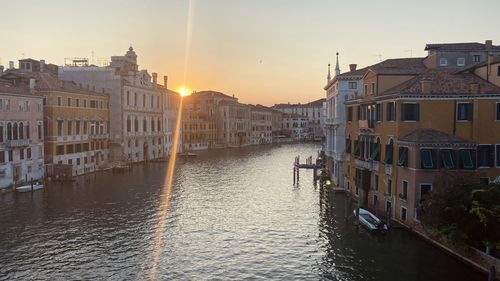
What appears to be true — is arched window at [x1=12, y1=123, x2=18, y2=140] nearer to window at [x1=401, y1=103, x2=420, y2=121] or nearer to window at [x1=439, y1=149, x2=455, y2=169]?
window at [x1=401, y1=103, x2=420, y2=121]

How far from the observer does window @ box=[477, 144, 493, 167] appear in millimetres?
24844

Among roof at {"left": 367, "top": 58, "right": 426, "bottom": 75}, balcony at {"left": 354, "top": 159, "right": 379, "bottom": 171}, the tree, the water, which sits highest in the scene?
roof at {"left": 367, "top": 58, "right": 426, "bottom": 75}

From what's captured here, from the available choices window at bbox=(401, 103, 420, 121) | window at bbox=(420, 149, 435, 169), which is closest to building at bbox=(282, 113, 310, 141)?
window at bbox=(401, 103, 420, 121)

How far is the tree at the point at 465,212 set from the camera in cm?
1789

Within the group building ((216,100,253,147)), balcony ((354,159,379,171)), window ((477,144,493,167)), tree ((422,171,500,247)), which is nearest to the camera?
tree ((422,171,500,247))

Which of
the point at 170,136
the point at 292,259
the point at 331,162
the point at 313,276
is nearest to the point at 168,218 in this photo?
the point at 292,259

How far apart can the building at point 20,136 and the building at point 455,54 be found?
34152mm

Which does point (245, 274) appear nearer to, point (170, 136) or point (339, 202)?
point (339, 202)

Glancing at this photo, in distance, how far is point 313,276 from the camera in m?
18.9

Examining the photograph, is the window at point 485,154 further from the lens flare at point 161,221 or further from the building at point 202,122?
the building at point 202,122

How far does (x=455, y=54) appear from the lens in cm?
3819

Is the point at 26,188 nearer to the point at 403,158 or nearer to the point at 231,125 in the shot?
the point at 403,158

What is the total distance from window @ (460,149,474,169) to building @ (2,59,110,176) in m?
34.1

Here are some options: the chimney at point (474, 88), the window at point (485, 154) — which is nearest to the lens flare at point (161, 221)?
the window at point (485, 154)
